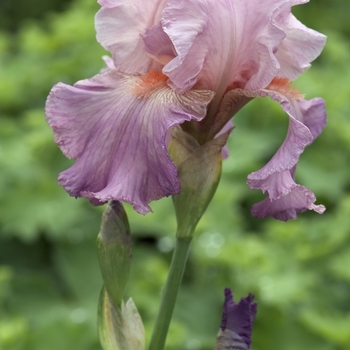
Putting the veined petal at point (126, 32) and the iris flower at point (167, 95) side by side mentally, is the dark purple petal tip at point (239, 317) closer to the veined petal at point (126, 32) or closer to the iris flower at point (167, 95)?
the iris flower at point (167, 95)

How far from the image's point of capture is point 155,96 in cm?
85

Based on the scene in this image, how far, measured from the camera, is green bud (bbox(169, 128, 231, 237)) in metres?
0.89

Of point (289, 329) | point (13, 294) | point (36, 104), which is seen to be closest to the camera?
point (289, 329)

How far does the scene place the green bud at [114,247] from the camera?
3.01 feet

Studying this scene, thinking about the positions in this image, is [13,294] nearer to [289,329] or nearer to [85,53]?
[289,329]

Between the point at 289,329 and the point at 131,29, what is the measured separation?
115 cm

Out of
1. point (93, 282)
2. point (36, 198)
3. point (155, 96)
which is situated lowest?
point (93, 282)

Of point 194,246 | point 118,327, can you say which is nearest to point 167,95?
point 118,327

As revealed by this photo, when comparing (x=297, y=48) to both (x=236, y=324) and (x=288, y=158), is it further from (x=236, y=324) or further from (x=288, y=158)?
(x=236, y=324)

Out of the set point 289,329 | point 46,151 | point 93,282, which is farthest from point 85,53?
point 289,329

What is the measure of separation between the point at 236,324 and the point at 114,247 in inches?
8.6

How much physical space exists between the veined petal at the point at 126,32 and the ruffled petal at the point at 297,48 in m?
0.19

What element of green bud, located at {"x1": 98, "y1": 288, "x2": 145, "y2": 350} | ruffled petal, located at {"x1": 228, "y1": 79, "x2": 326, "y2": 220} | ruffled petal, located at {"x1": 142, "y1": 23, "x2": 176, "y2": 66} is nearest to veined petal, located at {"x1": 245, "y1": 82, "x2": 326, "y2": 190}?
ruffled petal, located at {"x1": 228, "y1": 79, "x2": 326, "y2": 220}

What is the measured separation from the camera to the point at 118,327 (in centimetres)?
94
